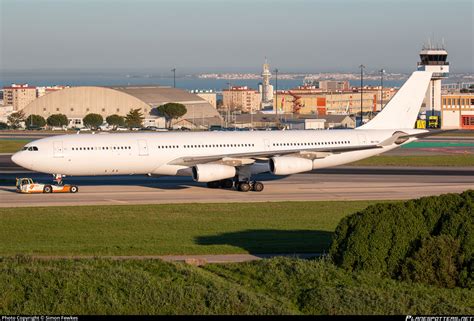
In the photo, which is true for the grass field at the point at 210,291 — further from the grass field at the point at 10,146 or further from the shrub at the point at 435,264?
the grass field at the point at 10,146

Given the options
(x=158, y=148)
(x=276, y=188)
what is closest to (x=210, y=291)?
(x=158, y=148)

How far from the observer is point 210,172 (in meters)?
54.4

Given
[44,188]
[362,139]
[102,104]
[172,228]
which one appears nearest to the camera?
[172,228]

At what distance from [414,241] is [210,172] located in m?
25.6

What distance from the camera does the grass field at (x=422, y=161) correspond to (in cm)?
7538

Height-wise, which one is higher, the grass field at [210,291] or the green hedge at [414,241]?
the green hedge at [414,241]

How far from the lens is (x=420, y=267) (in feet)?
94.8

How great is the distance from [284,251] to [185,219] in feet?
35.0

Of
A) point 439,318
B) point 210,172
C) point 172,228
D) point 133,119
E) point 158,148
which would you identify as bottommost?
point 172,228

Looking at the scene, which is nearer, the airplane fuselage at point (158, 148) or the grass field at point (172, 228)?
the grass field at point (172, 228)

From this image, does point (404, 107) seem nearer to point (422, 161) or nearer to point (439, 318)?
point (422, 161)

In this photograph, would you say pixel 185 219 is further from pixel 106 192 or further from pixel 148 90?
pixel 148 90

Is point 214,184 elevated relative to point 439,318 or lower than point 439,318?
elevated

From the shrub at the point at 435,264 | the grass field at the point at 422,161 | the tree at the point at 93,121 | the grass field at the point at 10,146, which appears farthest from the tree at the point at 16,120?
the shrub at the point at 435,264
